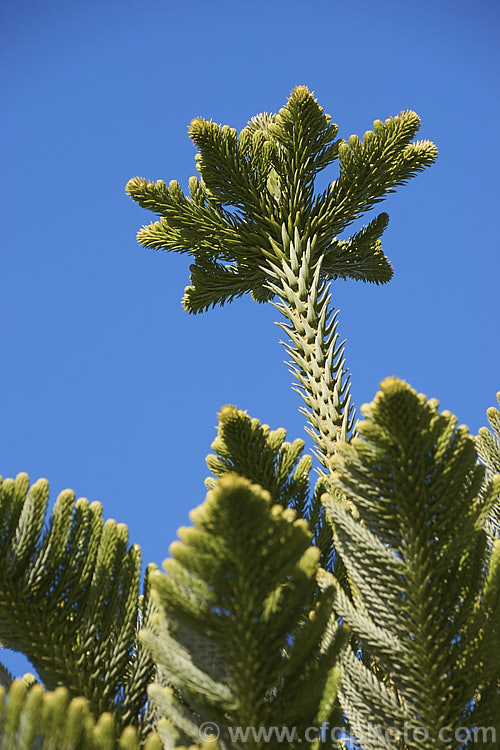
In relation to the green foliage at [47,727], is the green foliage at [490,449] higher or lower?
higher

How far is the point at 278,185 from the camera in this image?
16.0ft

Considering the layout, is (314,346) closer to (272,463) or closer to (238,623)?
(272,463)

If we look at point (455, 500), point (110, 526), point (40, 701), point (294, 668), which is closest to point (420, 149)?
point (455, 500)

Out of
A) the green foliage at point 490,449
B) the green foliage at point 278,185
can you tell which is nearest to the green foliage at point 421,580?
the green foliage at point 490,449

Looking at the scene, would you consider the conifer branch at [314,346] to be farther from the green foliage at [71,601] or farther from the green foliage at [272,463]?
the green foliage at [71,601]

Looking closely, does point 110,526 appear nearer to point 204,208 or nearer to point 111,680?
point 111,680

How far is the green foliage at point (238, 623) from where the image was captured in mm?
2051

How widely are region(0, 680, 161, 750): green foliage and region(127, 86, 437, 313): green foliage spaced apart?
338 centimetres

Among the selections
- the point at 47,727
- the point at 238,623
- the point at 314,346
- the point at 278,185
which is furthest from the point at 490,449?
the point at 47,727

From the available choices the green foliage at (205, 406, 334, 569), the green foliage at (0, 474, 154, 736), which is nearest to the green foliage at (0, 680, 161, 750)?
the green foliage at (0, 474, 154, 736)

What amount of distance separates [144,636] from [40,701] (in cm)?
41

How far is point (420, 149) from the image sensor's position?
4820 millimetres

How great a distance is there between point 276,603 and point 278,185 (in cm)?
349

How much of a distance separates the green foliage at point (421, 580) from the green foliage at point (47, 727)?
97cm
